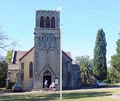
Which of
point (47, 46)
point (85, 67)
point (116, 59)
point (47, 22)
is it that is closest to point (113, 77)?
point (85, 67)

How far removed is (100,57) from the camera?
8188 cm

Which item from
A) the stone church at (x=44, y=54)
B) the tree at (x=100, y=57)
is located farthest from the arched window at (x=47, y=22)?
the tree at (x=100, y=57)

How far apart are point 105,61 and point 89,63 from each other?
13563mm

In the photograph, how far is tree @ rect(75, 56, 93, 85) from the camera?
3414 inches

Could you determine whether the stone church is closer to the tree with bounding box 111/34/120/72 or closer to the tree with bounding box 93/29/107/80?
the tree with bounding box 111/34/120/72

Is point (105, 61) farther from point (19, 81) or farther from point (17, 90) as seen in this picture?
point (17, 90)

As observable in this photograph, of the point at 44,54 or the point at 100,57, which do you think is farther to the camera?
the point at 100,57

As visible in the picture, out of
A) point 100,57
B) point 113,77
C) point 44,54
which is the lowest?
point 113,77

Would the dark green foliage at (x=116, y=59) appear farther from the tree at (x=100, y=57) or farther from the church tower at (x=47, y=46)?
the church tower at (x=47, y=46)

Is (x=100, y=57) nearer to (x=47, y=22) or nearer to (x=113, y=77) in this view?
(x=113, y=77)

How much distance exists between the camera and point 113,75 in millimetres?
97062

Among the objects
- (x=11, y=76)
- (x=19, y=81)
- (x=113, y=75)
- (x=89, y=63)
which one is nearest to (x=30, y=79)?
(x=19, y=81)

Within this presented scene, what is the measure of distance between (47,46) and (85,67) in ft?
114

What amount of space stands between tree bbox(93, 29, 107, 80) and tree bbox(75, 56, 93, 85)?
551 centimetres
